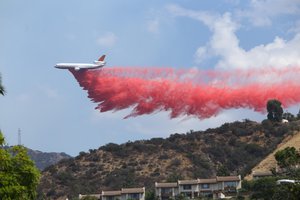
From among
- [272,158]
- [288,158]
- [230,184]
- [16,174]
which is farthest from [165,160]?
[16,174]

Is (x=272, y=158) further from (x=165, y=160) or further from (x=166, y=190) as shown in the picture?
(x=165, y=160)

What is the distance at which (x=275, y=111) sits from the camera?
195125 millimetres

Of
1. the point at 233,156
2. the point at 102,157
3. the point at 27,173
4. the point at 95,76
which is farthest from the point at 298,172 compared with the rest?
the point at 102,157

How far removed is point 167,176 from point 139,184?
806cm

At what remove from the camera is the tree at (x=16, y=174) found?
35969 mm

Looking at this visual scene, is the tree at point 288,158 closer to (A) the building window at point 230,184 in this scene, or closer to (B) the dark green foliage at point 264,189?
(B) the dark green foliage at point 264,189

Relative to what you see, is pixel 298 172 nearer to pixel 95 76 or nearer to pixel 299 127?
pixel 95 76

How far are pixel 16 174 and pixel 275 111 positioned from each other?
538 ft

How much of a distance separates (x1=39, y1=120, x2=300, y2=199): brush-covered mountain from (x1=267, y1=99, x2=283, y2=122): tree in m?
3.70

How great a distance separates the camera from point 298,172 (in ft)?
318

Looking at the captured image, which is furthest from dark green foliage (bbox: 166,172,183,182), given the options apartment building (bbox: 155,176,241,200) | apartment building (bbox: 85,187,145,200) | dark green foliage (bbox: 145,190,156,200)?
dark green foliage (bbox: 145,190,156,200)

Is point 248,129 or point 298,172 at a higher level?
point 248,129

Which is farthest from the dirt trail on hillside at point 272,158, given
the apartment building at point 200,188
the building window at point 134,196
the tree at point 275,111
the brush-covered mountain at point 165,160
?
the building window at point 134,196

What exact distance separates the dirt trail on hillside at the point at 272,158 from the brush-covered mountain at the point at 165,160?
3065 millimetres
